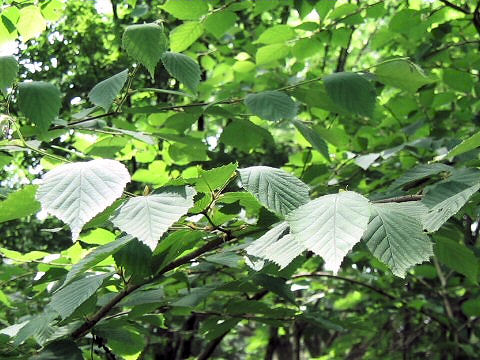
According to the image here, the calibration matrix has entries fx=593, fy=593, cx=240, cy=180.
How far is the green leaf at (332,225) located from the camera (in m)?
0.57

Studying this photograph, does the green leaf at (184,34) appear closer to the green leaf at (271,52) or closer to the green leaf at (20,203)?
the green leaf at (271,52)

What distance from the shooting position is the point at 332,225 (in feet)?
1.98

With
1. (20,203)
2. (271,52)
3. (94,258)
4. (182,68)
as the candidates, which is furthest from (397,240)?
(271,52)

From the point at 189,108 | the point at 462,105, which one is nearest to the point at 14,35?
the point at 189,108

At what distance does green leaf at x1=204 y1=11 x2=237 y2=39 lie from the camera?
63.3 inches

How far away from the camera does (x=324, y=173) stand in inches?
67.8

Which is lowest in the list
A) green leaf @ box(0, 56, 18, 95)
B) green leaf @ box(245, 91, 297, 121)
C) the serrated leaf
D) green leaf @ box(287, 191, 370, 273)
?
green leaf @ box(245, 91, 297, 121)

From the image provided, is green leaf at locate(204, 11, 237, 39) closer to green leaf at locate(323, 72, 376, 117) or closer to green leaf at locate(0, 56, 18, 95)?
green leaf at locate(323, 72, 376, 117)

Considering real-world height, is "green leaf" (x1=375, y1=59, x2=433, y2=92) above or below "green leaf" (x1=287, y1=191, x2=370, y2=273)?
below

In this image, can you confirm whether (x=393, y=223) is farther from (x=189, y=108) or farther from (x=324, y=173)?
(x=324, y=173)

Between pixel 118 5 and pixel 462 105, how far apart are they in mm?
1354

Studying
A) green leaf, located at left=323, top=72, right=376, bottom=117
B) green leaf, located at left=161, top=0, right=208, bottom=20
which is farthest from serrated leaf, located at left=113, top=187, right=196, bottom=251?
green leaf, located at left=161, top=0, right=208, bottom=20

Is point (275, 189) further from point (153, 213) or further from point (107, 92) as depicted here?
point (107, 92)

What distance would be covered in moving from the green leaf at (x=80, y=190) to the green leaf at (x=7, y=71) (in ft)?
1.38
